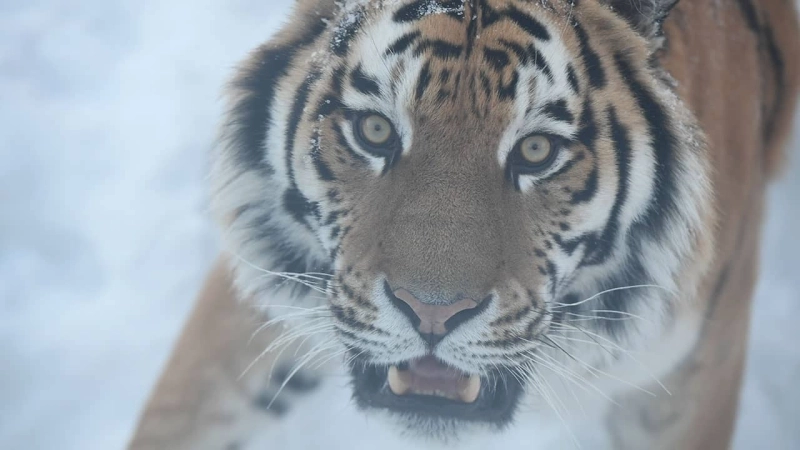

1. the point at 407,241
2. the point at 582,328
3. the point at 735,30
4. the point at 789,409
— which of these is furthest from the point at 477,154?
the point at 789,409

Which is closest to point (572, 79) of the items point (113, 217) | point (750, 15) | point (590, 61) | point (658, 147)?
point (590, 61)

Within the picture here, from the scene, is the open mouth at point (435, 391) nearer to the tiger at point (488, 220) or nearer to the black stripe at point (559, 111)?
the tiger at point (488, 220)

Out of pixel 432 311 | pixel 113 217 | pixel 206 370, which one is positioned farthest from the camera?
pixel 113 217

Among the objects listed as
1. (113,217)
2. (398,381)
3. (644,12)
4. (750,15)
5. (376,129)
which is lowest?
(113,217)

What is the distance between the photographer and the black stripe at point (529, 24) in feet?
2.68

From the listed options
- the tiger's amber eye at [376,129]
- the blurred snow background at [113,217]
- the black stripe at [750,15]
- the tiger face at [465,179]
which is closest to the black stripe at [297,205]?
the tiger face at [465,179]

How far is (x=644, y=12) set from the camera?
84 cm

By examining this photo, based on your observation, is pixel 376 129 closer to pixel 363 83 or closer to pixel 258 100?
pixel 363 83

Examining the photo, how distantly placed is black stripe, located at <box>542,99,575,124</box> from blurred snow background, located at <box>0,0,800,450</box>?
1.58ft

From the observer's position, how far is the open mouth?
87 centimetres

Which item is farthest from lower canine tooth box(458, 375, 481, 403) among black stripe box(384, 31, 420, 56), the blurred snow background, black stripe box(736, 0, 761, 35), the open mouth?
black stripe box(736, 0, 761, 35)

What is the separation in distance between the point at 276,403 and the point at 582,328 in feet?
1.59

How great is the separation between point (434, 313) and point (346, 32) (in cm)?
30

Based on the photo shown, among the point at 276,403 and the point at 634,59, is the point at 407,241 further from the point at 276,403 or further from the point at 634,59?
the point at 276,403
